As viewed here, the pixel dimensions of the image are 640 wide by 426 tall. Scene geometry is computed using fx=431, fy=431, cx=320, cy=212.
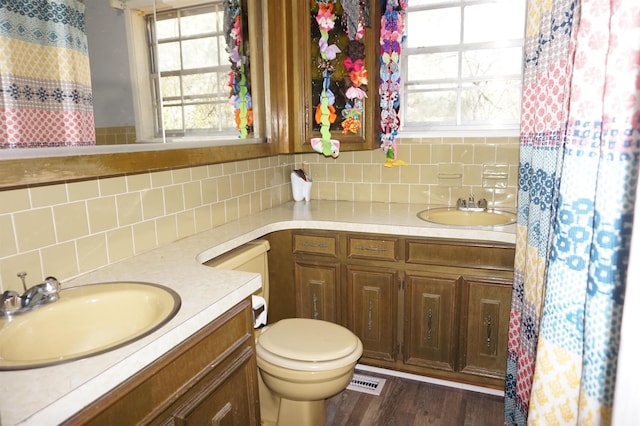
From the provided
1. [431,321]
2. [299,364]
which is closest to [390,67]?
[431,321]

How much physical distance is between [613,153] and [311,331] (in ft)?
4.33

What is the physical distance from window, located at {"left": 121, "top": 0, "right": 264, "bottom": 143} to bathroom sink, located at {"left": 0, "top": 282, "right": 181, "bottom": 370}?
1.71 feet

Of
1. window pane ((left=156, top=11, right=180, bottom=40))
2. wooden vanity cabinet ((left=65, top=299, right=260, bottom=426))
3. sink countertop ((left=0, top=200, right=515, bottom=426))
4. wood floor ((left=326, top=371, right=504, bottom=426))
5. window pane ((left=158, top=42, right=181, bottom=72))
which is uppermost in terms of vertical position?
window pane ((left=156, top=11, right=180, bottom=40))

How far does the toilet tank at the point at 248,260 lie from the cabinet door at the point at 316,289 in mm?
291

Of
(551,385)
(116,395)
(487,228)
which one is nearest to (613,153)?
(551,385)

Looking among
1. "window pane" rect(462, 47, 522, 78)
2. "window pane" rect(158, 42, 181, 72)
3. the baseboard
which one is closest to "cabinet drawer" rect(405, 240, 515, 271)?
the baseboard

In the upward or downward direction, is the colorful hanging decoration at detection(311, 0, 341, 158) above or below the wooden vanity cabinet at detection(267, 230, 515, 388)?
above

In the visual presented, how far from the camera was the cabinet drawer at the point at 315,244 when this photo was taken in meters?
2.25

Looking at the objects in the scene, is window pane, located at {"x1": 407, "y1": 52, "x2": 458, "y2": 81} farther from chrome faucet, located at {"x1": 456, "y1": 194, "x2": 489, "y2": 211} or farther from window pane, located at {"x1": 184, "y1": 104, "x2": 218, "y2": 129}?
window pane, located at {"x1": 184, "y1": 104, "x2": 218, "y2": 129}

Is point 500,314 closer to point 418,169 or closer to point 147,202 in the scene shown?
point 418,169

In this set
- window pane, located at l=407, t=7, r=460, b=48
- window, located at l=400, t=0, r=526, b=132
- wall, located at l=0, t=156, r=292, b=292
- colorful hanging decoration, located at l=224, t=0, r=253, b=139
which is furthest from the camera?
window pane, located at l=407, t=7, r=460, b=48

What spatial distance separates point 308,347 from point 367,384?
2.38ft

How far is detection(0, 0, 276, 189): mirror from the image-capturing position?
1.01 meters

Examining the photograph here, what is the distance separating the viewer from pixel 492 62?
97.0 inches
